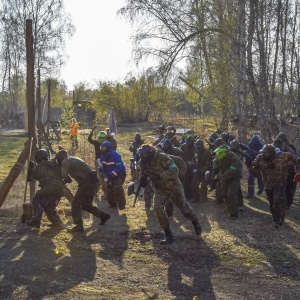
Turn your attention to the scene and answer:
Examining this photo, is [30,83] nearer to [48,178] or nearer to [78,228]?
[48,178]

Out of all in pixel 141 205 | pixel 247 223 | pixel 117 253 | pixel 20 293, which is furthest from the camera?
pixel 141 205

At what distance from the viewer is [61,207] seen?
36.5 feet

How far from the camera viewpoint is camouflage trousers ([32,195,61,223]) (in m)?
8.97

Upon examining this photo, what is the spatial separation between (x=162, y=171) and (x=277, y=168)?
2190 mm

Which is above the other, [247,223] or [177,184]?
[177,184]

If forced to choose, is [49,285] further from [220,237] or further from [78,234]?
[220,237]

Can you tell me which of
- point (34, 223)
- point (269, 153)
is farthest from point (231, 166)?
point (34, 223)

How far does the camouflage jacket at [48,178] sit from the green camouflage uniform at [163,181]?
1707 millimetres

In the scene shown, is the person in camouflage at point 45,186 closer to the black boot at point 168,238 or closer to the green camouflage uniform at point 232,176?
the black boot at point 168,238

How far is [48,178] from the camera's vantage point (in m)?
9.02

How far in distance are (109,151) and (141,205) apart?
165 centimetres

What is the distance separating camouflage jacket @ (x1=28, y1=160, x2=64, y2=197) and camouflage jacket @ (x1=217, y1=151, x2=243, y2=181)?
3202 mm

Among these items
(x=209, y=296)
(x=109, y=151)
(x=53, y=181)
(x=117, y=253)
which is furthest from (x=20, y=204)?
(x=209, y=296)

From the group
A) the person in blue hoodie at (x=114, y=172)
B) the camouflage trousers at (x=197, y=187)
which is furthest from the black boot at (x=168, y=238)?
the camouflage trousers at (x=197, y=187)
